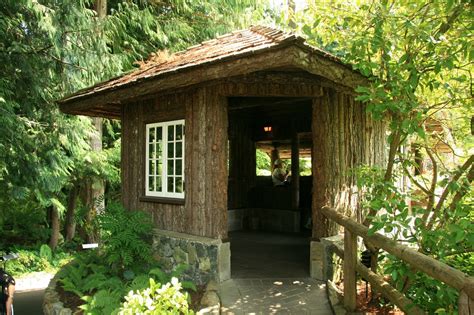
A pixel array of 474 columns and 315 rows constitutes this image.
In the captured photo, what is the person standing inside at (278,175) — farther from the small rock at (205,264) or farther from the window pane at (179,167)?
the small rock at (205,264)

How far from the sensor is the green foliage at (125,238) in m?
6.20

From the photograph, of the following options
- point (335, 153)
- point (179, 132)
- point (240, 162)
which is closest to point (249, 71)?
point (335, 153)

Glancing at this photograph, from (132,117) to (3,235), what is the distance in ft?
30.8

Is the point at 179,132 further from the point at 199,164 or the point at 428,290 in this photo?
the point at 428,290

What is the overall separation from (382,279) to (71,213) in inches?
500

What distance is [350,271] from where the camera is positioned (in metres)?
4.59

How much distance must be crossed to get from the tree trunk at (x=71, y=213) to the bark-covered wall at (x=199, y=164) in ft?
24.4

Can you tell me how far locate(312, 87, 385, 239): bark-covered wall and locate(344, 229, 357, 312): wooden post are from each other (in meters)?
1.50

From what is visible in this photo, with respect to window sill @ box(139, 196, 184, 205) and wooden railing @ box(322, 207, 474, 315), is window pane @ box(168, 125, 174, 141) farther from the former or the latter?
wooden railing @ box(322, 207, 474, 315)

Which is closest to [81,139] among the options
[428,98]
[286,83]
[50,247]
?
[50,247]

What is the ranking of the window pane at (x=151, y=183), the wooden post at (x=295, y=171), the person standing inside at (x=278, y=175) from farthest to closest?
the person standing inside at (x=278, y=175) → the wooden post at (x=295, y=171) → the window pane at (x=151, y=183)

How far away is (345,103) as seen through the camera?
6535mm

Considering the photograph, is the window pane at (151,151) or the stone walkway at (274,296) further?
the window pane at (151,151)

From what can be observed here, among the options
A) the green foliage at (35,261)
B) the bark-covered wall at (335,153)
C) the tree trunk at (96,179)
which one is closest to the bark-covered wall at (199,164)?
the bark-covered wall at (335,153)
